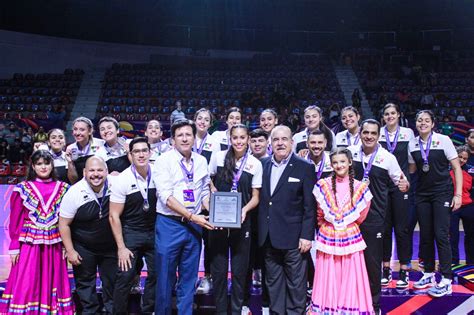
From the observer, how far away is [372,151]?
387 centimetres

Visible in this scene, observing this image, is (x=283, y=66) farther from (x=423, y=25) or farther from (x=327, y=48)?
(x=423, y=25)

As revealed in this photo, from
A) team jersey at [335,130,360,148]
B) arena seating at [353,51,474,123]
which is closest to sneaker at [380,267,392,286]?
team jersey at [335,130,360,148]

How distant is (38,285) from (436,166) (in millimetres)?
3590

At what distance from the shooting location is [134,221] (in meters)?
3.55

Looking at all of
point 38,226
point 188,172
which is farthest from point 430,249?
point 38,226

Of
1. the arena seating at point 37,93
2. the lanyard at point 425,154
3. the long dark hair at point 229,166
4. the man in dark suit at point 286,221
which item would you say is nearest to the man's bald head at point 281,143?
the man in dark suit at point 286,221

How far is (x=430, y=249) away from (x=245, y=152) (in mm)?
2048

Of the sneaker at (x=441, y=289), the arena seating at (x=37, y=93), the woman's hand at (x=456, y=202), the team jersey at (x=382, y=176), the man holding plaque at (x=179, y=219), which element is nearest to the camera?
the man holding plaque at (x=179, y=219)

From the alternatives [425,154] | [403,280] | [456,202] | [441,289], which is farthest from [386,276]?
[425,154]

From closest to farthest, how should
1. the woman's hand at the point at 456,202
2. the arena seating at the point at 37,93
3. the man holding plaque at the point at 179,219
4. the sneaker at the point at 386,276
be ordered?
the man holding plaque at the point at 179,219
the woman's hand at the point at 456,202
the sneaker at the point at 386,276
the arena seating at the point at 37,93

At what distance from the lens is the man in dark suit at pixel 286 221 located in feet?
11.4

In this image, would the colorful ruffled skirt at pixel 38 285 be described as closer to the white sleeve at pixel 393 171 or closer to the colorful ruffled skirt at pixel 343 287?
the colorful ruffled skirt at pixel 343 287

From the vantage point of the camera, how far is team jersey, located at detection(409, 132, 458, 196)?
4113mm

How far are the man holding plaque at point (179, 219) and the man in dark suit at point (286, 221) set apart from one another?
0.52 m
